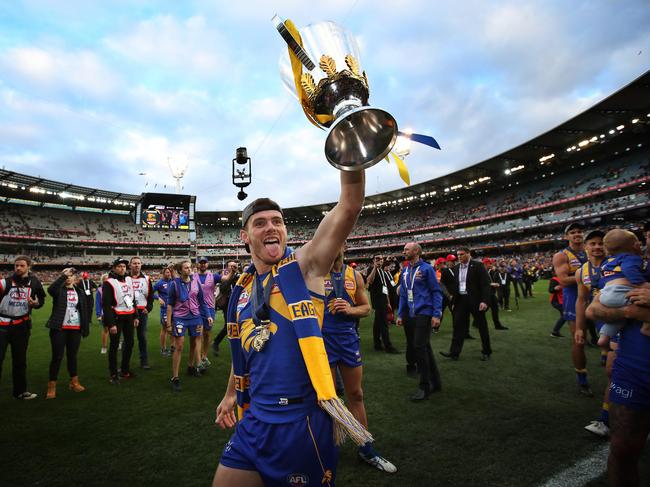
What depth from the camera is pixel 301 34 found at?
1568 mm

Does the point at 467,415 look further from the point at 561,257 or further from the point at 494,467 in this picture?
the point at 561,257

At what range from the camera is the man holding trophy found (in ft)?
4.16

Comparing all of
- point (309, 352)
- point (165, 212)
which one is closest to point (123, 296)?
point (309, 352)

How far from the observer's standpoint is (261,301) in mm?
1511

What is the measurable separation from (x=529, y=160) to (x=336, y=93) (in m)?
46.1

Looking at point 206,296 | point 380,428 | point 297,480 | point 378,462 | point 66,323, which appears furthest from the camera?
point 206,296

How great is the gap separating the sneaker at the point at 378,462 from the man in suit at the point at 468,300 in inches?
155

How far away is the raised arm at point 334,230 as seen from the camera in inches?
53.5

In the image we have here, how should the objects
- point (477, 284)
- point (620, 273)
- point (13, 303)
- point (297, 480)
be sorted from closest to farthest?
1. point (297, 480)
2. point (620, 273)
3. point (13, 303)
4. point (477, 284)

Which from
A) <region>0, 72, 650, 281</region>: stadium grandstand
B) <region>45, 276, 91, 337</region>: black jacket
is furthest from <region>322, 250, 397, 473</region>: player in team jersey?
<region>0, 72, 650, 281</region>: stadium grandstand

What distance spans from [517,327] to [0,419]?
11.1 metres

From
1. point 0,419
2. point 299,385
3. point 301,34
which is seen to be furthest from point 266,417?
point 0,419

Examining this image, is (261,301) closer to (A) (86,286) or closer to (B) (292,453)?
(B) (292,453)

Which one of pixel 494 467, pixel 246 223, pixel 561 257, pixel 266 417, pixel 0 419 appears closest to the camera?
pixel 266 417
